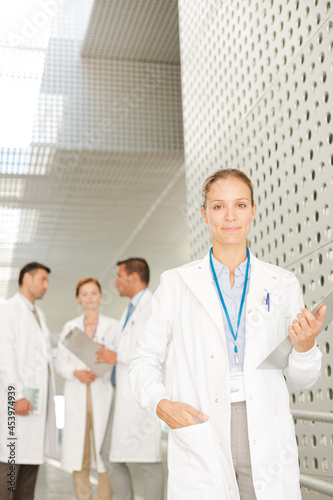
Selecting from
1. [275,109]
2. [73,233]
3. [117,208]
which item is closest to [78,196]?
[117,208]

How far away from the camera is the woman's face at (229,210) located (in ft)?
5.08

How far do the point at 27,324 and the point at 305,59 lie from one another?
7.60 ft

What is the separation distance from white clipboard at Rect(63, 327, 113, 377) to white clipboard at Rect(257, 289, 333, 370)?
2.45 m

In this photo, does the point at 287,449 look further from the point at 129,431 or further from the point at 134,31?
the point at 134,31

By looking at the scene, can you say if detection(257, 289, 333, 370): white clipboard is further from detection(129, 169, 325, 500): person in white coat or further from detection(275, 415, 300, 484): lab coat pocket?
detection(275, 415, 300, 484): lab coat pocket

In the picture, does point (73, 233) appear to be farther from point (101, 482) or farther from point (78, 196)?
point (101, 482)

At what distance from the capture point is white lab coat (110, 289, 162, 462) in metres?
3.59

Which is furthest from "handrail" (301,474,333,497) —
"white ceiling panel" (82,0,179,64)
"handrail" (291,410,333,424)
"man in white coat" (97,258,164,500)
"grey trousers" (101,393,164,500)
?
"white ceiling panel" (82,0,179,64)

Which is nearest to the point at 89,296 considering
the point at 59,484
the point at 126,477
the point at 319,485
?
the point at 126,477

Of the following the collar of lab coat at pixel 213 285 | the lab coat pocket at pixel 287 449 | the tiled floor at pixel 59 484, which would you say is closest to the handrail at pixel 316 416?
the lab coat pocket at pixel 287 449

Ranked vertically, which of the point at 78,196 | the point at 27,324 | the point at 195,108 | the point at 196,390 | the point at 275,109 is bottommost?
the point at 196,390

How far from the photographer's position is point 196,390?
148cm

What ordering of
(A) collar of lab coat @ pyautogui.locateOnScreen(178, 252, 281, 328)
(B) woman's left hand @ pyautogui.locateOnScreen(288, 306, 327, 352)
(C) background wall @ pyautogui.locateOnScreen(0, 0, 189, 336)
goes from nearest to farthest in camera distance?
(B) woman's left hand @ pyautogui.locateOnScreen(288, 306, 327, 352) < (A) collar of lab coat @ pyautogui.locateOnScreen(178, 252, 281, 328) < (C) background wall @ pyautogui.locateOnScreen(0, 0, 189, 336)

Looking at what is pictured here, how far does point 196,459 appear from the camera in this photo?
1.38 m
